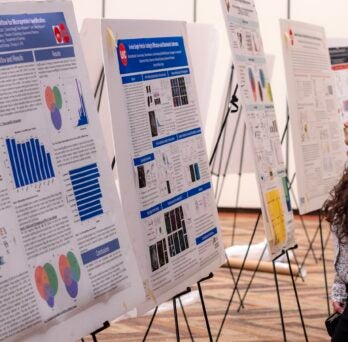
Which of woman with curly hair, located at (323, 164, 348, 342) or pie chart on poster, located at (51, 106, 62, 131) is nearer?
pie chart on poster, located at (51, 106, 62, 131)

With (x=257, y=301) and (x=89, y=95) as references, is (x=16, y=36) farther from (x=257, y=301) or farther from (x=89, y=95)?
(x=257, y=301)

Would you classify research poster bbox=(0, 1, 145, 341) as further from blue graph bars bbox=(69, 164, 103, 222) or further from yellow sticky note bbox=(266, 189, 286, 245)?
yellow sticky note bbox=(266, 189, 286, 245)

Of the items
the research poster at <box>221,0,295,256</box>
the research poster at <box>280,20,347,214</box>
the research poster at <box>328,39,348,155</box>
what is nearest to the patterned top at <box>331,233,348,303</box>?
the research poster at <box>221,0,295,256</box>

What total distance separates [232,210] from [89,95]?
8.15m

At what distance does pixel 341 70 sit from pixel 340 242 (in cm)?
263

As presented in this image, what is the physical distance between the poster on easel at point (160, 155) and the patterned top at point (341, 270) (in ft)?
1.57

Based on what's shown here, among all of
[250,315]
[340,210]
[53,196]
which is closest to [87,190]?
[53,196]

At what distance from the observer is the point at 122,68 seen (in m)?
2.87

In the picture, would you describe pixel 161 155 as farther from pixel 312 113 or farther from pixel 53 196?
pixel 312 113

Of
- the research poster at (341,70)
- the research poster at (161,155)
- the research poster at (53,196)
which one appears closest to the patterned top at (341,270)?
the research poster at (161,155)

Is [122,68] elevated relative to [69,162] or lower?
elevated

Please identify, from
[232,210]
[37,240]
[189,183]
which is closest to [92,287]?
[37,240]

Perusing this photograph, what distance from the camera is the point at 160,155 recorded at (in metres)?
3.04

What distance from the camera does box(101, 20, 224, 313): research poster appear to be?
286 centimetres
